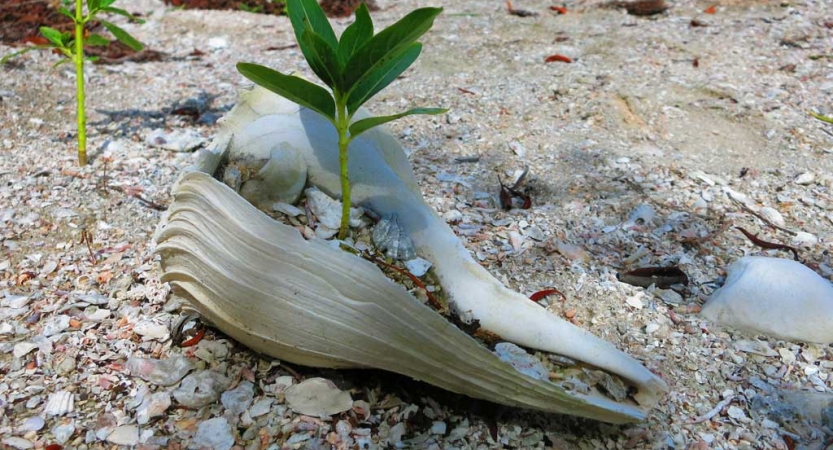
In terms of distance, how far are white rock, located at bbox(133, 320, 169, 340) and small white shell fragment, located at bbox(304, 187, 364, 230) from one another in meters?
0.41

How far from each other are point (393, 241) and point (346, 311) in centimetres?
25

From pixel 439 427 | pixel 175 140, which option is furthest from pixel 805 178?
pixel 175 140

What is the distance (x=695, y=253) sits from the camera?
1732mm

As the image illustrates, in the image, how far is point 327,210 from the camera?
131 cm

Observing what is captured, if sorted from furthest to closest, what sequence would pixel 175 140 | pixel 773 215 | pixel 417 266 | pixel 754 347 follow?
pixel 175 140, pixel 773 215, pixel 754 347, pixel 417 266

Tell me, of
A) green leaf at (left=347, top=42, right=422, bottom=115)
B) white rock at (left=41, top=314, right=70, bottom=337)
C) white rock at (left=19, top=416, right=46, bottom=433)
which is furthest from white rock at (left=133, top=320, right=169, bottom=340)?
green leaf at (left=347, top=42, right=422, bottom=115)

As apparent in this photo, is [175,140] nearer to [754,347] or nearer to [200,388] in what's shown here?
[200,388]

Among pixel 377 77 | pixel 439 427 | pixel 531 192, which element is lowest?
pixel 531 192

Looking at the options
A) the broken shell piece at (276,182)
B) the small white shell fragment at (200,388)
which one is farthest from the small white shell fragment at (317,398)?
the broken shell piece at (276,182)

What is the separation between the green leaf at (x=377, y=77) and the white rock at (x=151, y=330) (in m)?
0.62

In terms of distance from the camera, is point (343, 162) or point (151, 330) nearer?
point (343, 162)

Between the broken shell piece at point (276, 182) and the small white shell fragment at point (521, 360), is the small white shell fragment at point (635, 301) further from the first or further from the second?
the broken shell piece at point (276, 182)

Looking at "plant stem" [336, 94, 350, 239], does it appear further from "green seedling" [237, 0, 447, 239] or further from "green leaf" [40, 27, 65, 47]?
"green leaf" [40, 27, 65, 47]

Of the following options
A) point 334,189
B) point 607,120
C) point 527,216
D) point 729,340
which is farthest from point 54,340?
point 607,120
